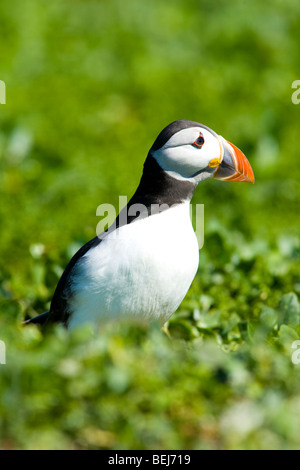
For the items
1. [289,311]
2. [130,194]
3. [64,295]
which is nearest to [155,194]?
[64,295]

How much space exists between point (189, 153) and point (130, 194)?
3.09 metres

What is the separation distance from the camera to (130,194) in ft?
22.8

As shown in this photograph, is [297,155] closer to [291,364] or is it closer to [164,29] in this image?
[164,29]

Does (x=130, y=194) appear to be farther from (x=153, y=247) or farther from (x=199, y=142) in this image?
(x=153, y=247)

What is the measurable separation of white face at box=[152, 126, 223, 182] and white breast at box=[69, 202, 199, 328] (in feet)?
0.63

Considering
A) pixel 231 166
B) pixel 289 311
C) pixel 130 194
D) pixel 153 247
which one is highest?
pixel 130 194

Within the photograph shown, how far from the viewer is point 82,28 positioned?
10273 millimetres

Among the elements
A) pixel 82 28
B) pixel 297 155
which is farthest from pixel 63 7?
pixel 297 155

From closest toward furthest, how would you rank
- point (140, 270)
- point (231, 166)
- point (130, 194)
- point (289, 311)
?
point (140, 270) → point (231, 166) → point (289, 311) → point (130, 194)

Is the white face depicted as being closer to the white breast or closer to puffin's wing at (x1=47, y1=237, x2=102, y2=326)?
the white breast

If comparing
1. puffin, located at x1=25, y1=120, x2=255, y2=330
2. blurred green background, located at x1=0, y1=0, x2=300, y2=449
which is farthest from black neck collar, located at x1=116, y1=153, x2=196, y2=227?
blurred green background, located at x1=0, y1=0, x2=300, y2=449

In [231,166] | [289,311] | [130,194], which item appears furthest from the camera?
[130,194]

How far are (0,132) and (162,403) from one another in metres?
5.16
